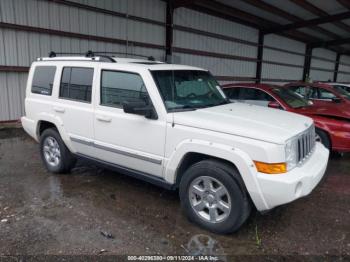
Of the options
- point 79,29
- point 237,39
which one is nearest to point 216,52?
point 237,39

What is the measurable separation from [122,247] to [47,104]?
116 inches

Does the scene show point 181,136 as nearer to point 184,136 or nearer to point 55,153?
point 184,136

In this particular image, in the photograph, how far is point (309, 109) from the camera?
273 inches

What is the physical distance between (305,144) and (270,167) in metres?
0.87

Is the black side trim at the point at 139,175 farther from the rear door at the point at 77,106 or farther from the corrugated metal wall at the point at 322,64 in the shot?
the corrugated metal wall at the point at 322,64

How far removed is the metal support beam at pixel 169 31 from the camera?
12.4 m

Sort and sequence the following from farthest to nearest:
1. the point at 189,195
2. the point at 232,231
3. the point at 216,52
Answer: the point at 216,52 → the point at 189,195 → the point at 232,231

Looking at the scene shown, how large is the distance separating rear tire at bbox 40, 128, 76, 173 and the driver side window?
132cm

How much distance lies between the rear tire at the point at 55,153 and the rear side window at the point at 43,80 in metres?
0.67

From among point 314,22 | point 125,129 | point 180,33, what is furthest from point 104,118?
point 314,22

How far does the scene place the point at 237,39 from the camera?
16.5 metres

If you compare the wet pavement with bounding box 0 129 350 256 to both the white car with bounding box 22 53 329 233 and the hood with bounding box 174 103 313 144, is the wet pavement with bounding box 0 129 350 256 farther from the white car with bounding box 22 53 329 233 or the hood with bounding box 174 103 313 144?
the hood with bounding box 174 103 313 144

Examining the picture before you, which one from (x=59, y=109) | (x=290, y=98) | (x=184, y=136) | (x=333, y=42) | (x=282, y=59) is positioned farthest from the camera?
(x=333, y=42)

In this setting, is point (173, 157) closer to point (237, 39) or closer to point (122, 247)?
point (122, 247)
